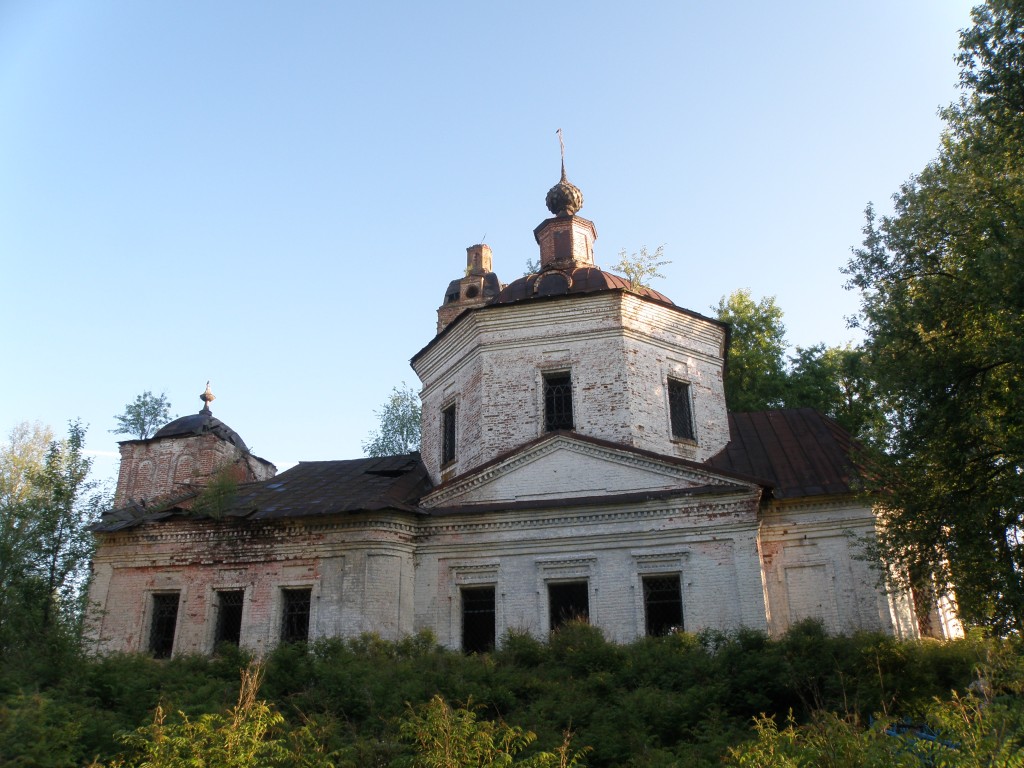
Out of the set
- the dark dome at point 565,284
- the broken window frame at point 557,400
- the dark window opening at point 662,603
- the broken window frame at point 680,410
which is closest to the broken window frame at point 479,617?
the dark window opening at point 662,603

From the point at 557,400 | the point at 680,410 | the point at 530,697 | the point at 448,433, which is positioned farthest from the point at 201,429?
the point at 530,697

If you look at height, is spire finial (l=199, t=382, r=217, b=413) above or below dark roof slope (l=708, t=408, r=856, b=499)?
above

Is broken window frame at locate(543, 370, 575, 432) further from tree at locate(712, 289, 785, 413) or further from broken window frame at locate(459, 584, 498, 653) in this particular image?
tree at locate(712, 289, 785, 413)

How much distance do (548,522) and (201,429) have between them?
35.6ft

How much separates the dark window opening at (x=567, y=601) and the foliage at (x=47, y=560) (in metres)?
7.45

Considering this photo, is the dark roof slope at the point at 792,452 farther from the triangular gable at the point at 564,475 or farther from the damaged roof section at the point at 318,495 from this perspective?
the damaged roof section at the point at 318,495

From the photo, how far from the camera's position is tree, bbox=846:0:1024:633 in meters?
11.0

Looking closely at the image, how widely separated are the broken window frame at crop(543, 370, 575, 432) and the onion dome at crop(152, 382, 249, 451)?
9.50m

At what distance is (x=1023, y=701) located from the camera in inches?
290

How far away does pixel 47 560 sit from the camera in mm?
15000

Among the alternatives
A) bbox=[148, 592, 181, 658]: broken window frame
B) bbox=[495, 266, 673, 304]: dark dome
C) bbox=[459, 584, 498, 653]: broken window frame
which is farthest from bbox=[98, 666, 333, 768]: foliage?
bbox=[495, 266, 673, 304]: dark dome

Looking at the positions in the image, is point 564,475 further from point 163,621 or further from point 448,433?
point 163,621

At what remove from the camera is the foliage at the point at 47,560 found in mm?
11852

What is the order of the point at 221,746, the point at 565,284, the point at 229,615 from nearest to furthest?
the point at 221,746 → the point at 229,615 → the point at 565,284
